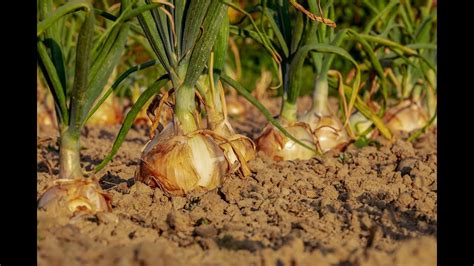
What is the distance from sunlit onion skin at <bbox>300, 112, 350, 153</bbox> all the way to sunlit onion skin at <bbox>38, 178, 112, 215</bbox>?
1451mm

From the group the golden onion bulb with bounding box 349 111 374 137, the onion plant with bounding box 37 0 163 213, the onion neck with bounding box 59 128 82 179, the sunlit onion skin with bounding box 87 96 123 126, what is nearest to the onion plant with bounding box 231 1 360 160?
the golden onion bulb with bounding box 349 111 374 137

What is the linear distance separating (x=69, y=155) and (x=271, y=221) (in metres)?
0.65

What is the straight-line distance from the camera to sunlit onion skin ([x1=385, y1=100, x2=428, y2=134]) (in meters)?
4.64

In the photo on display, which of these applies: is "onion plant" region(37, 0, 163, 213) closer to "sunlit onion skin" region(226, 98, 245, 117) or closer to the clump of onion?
the clump of onion

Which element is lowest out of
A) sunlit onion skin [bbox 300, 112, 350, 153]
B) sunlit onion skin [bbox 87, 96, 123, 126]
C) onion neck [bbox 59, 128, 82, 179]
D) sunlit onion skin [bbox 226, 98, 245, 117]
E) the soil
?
the soil

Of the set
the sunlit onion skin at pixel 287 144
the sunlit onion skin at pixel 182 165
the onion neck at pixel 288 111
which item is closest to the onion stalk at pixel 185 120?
the sunlit onion skin at pixel 182 165

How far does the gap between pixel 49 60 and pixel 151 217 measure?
56 centimetres

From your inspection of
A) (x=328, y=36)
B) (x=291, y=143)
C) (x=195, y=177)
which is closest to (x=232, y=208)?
(x=195, y=177)

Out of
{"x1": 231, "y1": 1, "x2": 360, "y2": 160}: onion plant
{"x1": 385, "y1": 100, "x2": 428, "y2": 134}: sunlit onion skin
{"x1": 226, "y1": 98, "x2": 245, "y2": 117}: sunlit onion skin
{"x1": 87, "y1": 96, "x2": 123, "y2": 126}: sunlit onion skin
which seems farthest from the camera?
{"x1": 226, "y1": 98, "x2": 245, "y2": 117}: sunlit onion skin

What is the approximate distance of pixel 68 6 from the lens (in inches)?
89.8

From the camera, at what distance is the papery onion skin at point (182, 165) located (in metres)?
2.70

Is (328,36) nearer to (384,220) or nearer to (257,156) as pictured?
(257,156)

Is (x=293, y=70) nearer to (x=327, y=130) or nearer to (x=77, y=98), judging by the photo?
(x=327, y=130)

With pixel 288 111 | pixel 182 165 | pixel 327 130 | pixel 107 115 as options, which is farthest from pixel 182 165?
pixel 107 115
